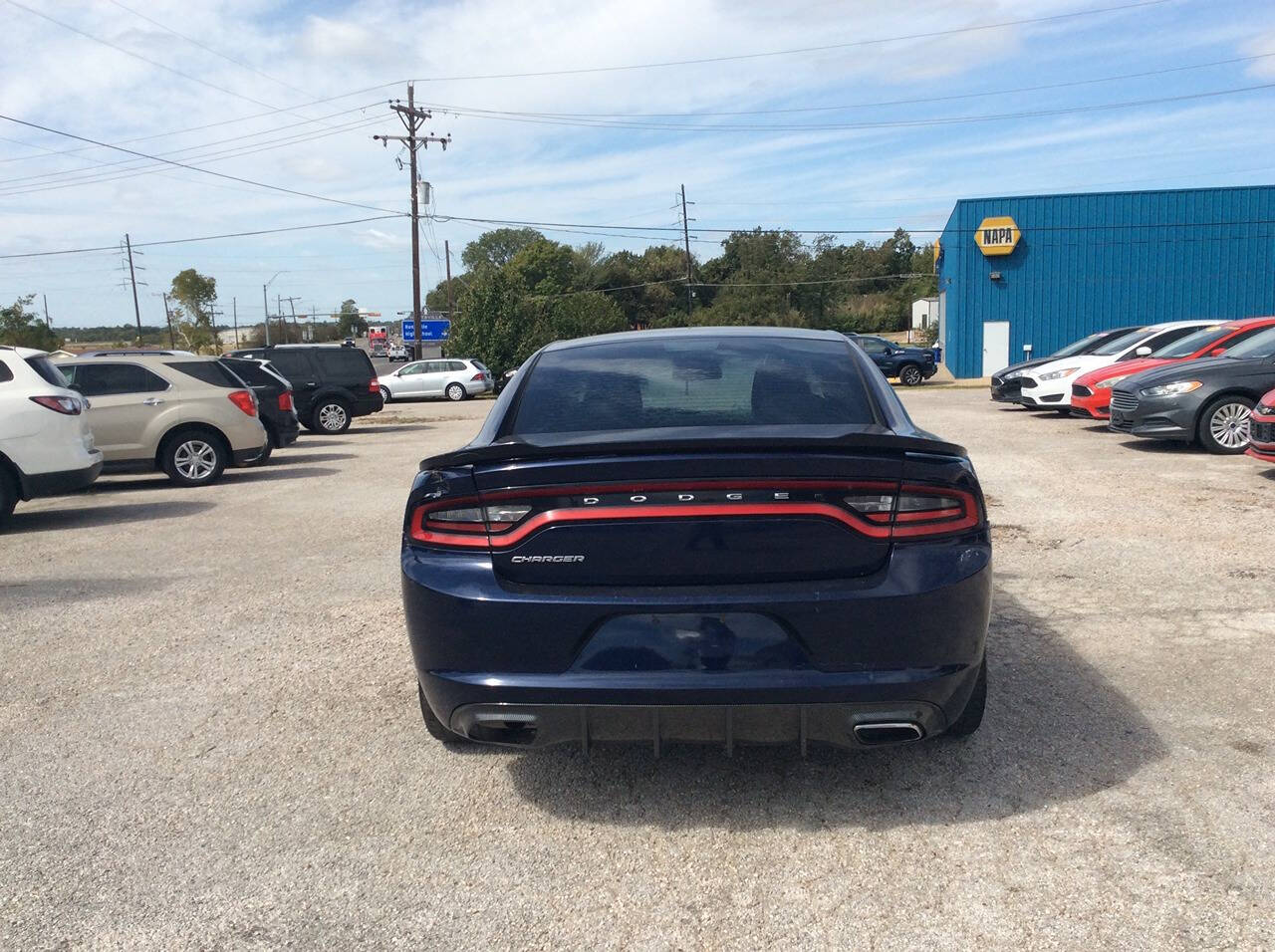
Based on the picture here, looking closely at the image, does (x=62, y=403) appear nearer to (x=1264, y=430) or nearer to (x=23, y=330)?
(x=1264, y=430)

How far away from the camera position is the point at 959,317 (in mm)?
42156

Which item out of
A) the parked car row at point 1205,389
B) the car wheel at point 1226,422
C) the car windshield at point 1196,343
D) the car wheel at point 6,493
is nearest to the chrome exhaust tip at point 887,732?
the parked car row at point 1205,389

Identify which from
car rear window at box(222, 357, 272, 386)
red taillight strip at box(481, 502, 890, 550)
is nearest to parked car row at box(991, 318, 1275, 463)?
red taillight strip at box(481, 502, 890, 550)

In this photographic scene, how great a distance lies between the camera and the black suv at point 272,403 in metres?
16.2

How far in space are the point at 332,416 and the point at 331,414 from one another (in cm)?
4

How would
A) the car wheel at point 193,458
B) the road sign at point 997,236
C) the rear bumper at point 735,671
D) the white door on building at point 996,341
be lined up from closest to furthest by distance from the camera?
1. the rear bumper at point 735,671
2. the car wheel at point 193,458
3. the road sign at point 997,236
4. the white door on building at point 996,341

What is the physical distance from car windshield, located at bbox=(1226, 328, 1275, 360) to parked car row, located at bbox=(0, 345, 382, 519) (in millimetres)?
11895

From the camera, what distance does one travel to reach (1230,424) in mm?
12805

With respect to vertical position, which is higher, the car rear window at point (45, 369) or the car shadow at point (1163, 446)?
the car rear window at point (45, 369)

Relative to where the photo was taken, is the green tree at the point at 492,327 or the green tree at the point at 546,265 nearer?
the green tree at the point at 492,327

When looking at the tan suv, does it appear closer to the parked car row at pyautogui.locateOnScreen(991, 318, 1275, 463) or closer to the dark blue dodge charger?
the parked car row at pyautogui.locateOnScreen(991, 318, 1275, 463)

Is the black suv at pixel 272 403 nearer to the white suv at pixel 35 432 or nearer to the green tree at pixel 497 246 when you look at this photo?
the white suv at pixel 35 432

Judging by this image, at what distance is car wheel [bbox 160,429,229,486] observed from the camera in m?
13.4

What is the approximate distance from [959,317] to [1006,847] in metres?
41.0
